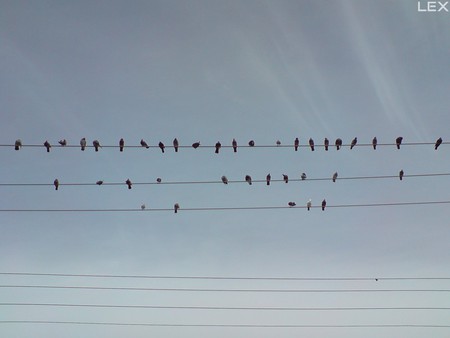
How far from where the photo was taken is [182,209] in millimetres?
23078

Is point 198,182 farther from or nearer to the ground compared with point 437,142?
nearer to the ground

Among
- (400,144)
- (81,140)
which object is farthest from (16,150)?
(400,144)

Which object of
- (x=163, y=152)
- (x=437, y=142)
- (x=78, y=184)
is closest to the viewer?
(x=78, y=184)

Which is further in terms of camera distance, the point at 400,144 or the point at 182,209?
the point at 182,209

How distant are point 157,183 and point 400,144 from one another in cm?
1072

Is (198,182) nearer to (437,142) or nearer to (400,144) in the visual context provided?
(400,144)

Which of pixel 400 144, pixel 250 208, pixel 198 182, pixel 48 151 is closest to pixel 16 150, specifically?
pixel 48 151

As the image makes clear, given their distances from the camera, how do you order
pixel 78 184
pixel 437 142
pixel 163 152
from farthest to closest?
pixel 163 152 < pixel 437 142 < pixel 78 184

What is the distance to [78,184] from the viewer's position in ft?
67.4

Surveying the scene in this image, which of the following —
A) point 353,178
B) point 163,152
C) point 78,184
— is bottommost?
point 78,184

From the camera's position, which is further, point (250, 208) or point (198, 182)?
point (250, 208)

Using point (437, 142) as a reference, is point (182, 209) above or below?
below

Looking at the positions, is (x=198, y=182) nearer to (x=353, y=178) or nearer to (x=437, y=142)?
(x=353, y=178)

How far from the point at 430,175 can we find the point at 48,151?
1729 centimetres
